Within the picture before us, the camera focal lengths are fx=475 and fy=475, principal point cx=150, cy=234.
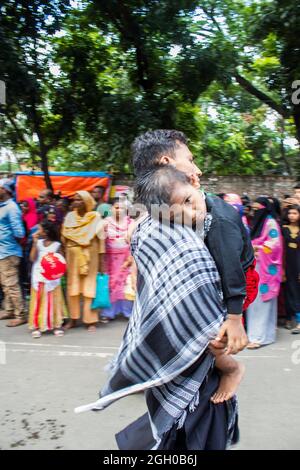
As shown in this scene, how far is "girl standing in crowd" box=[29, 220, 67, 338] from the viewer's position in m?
5.10

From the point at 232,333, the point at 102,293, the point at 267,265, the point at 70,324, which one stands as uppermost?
the point at 232,333

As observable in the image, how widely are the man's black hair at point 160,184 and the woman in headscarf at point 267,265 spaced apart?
351cm

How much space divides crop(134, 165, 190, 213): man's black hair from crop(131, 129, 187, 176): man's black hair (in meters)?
0.04

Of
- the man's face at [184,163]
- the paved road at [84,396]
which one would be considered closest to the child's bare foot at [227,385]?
the man's face at [184,163]

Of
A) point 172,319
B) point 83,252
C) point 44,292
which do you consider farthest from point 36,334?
point 172,319

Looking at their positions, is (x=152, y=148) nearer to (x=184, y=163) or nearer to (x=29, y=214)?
(x=184, y=163)

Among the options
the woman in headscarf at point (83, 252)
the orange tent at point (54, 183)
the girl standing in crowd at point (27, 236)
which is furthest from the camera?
the orange tent at point (54, 183)

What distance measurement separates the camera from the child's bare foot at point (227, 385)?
175 cm

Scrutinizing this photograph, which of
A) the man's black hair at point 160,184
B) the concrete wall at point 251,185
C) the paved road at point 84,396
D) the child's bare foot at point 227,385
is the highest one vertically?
the concrete wall at point 251,185

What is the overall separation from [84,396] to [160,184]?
2533 millimetres

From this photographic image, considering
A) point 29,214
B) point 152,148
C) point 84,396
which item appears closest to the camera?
point 152,148

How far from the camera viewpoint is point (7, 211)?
211 inches

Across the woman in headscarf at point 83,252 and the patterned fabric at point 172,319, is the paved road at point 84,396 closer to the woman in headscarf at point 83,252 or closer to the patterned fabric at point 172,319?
the woman in headscarf at point 83,252

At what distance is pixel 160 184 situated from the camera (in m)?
1.52
